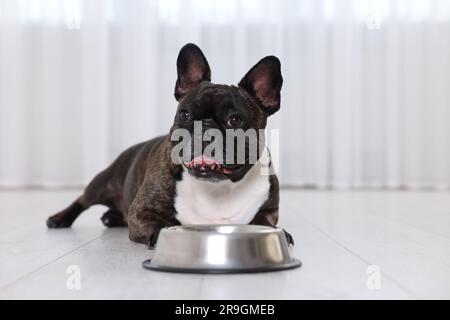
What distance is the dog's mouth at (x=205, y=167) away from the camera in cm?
259

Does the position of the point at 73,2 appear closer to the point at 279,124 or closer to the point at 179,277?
the point at 279,124

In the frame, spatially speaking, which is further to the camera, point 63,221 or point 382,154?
point 382,154

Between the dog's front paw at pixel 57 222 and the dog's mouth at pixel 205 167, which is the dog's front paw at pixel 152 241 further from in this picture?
the dog's front paw at pixel 57 222

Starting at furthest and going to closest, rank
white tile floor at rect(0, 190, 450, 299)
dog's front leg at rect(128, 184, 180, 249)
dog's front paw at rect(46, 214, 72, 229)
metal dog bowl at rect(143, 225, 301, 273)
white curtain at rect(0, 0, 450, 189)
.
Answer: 1. white curtain at rect(0, 0, 450, 189)
2. dog's front paw at rect(46, 214, 72, 229)
3. dog's front leg at rect(128, 184, 180, 249)
4. metal dog bowl at rect(143, 225, 301, 273)
5. white tile floor at rect(0, 190, 450, 299)

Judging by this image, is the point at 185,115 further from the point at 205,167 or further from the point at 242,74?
the point at 242,74

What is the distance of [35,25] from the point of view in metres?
7.10

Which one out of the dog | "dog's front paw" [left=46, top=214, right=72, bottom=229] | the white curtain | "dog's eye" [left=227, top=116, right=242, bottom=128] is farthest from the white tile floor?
the white curtain

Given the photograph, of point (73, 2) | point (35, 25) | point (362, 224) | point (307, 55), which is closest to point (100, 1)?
point (73, 2)

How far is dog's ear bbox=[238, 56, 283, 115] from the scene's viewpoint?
9.45ft

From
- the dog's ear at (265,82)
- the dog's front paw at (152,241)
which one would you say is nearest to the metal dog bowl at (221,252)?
the dog's front paw at (152,241)

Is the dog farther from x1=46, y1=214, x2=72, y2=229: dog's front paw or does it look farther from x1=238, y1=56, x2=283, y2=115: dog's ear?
x1=46, y1=214, x2=72, y2=229: dog's front paw

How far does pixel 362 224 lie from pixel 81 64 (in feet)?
13.7

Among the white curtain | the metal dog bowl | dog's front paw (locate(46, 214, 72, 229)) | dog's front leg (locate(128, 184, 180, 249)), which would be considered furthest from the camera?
the white curtain

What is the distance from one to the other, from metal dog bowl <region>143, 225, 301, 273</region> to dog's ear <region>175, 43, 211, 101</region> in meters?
0.95
